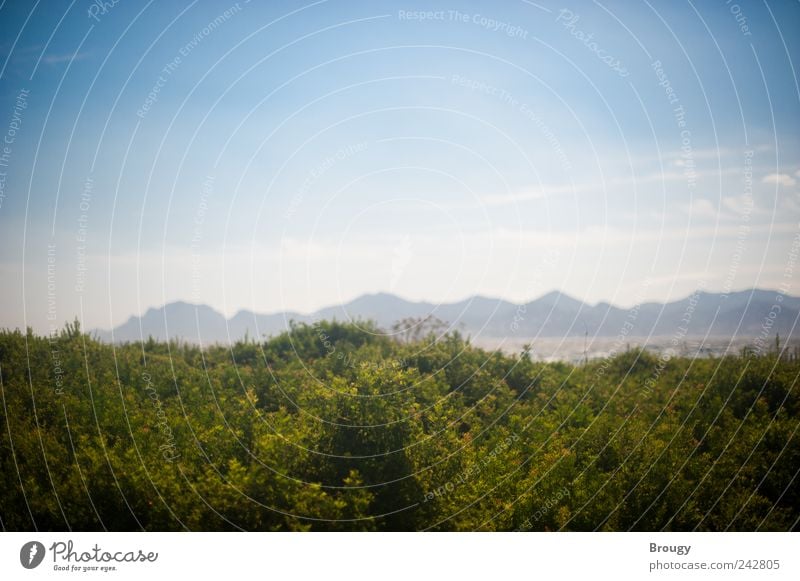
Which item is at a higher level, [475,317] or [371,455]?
[475,317]

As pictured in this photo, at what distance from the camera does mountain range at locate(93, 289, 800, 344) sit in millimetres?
12913

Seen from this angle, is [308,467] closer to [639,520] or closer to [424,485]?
[424,485]

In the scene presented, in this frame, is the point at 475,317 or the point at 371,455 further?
the point at 475,317

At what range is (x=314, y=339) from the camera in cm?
1758

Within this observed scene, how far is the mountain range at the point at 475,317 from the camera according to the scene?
12.9 m

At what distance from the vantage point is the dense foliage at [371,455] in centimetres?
996

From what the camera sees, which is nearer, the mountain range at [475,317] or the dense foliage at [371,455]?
the dense foliage at [371,455]

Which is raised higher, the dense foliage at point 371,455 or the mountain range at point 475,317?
the mountain range at point 475,317

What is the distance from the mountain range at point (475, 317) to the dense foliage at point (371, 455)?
1350mm

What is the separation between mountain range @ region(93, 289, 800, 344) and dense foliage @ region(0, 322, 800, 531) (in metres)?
1.35

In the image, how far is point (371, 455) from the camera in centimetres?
1048

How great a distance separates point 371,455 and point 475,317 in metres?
9.08

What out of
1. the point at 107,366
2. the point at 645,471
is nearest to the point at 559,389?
the point at 645,471

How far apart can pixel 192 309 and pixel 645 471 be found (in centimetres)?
1032
